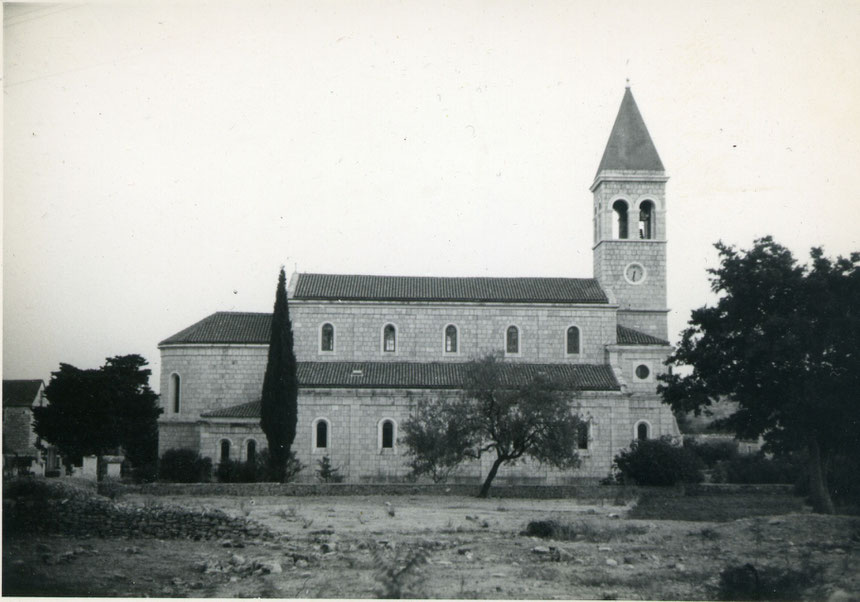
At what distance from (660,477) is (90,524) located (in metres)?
22.3

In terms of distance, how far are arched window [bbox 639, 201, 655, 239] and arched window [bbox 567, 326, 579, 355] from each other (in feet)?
20.4

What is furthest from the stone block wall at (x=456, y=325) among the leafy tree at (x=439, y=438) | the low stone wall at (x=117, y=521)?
the low stone wall at (x=117, y=521)

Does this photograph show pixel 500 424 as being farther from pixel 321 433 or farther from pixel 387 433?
pixel 321 433

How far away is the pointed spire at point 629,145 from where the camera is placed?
46.0 meters

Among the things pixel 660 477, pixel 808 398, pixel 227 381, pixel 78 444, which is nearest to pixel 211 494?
pixel 78 444

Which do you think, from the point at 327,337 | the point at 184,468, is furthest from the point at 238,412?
→ the point at 327,337

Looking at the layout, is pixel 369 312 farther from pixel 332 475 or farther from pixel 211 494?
pixel 211 494

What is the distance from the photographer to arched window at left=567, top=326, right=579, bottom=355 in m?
44.5

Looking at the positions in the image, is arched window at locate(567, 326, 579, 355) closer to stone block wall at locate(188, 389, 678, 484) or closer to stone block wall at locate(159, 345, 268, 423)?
stone block wall at locate(188, 389, 678, 484)

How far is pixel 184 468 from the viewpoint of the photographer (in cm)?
3866

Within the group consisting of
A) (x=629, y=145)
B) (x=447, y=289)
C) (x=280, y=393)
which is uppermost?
(x=629, y=145)

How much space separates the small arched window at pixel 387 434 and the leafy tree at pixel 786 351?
14.9 m

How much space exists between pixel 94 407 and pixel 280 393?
7.28 meters

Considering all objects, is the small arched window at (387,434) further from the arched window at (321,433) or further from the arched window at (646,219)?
the arched window at (646,219)
